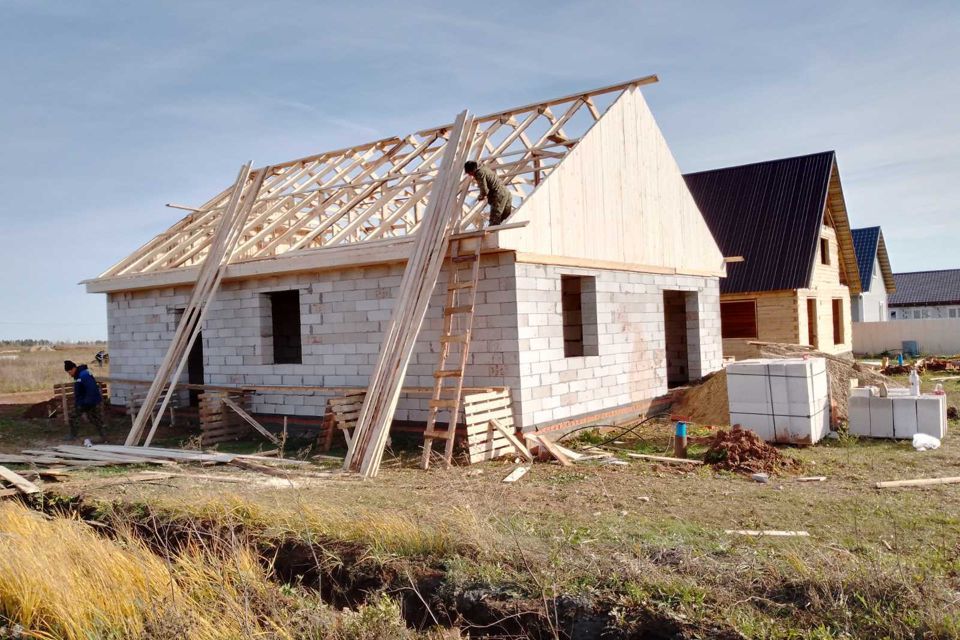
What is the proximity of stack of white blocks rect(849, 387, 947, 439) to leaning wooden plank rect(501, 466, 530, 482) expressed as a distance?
16.3ft

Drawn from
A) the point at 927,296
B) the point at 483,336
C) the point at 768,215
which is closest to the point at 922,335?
the point at 768,215

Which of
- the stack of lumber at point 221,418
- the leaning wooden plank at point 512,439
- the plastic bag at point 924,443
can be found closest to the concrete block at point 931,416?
the plastic bag at point 924,443

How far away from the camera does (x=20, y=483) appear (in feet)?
27.4

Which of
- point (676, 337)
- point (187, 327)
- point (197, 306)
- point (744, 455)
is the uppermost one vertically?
point (197, 306)

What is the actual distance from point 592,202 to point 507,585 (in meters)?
8.18

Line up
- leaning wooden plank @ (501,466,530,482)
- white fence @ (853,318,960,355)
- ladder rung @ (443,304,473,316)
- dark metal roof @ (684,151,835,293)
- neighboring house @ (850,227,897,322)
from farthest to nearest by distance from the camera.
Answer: neighboring house @ (850,227,897,322) → white fence @ (853,318,960,355) → dark metal roof @ (684,151,835,293) → ladder rung @ (443,304,473,316) → leaning wooden plank @ (501,466,530,482)

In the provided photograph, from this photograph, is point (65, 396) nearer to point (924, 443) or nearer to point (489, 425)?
point (489, 425)

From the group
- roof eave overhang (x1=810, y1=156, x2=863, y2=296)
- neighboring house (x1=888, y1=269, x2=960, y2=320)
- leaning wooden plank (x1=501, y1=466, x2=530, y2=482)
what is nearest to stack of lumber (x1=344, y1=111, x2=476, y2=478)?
leaning wooden plank (x1=501, y1=466, x2=530, y2=482)

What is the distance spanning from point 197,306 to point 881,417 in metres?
10.8

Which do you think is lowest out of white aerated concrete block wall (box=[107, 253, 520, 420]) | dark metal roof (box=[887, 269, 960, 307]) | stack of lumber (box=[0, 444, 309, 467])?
stack of lumber (box=[0, 444, 309, 467])

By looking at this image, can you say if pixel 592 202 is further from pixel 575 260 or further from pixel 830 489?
pixel 830 489

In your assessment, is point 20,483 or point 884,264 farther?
point 884,264

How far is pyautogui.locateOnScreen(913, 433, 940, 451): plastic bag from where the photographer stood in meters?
9.82

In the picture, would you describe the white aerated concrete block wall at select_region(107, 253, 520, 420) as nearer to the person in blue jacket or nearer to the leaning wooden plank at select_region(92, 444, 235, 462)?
the person in blue jacket
